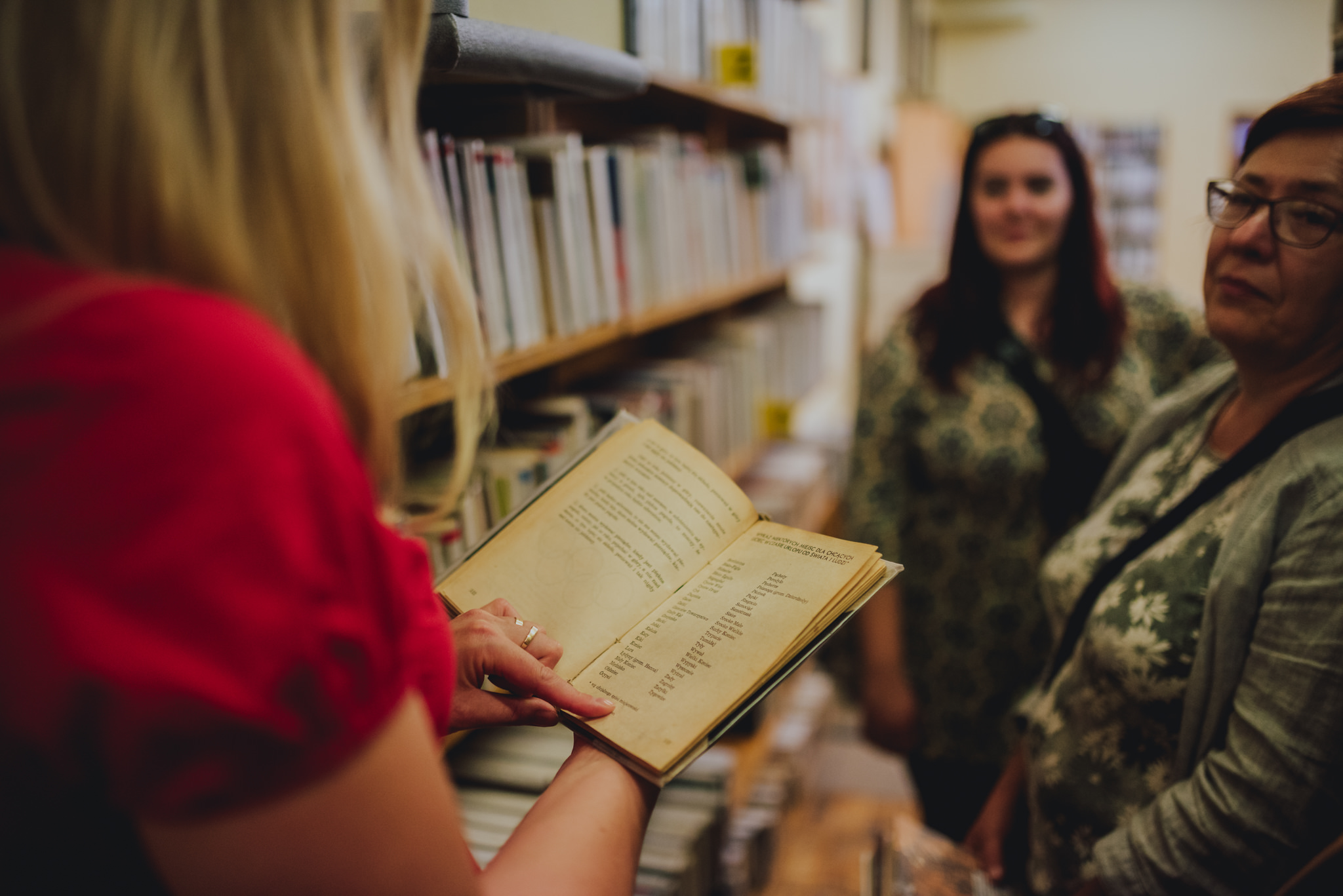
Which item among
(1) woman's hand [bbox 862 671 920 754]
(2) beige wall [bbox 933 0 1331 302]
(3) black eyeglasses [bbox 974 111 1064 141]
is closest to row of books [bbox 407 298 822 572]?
(1) woman's hand [bbox 862 671 920 754]

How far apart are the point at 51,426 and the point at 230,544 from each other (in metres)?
0.09

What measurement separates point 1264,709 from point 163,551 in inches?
34.1

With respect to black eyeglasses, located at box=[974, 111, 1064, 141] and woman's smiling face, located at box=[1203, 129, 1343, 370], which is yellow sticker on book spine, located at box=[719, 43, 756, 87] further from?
woman's smiling face, located at box=[1203, 129, 1343, 370]

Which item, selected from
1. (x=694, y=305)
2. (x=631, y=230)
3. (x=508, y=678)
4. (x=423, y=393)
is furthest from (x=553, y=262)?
(x=508, y=678)

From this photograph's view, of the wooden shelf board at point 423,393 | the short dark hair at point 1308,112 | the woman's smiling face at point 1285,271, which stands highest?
the short dark hair at point 1308,112

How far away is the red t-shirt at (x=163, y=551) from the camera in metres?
0.35

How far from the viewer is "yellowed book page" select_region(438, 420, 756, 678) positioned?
749 mm

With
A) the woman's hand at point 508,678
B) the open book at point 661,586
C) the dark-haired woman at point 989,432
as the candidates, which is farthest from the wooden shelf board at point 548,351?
the dark-haired woman at point 989,432

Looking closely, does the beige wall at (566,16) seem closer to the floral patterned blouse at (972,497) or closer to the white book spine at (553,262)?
the white book spine at (553,262)

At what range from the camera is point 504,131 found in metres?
1.26

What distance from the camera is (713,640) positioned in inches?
27.2

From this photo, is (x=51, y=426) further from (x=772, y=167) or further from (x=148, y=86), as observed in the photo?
(x=772, y=167)

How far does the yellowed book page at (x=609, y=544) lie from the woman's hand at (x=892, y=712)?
0.89 meters

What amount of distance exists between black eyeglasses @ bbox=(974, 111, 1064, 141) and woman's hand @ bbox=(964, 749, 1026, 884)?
109 cm
